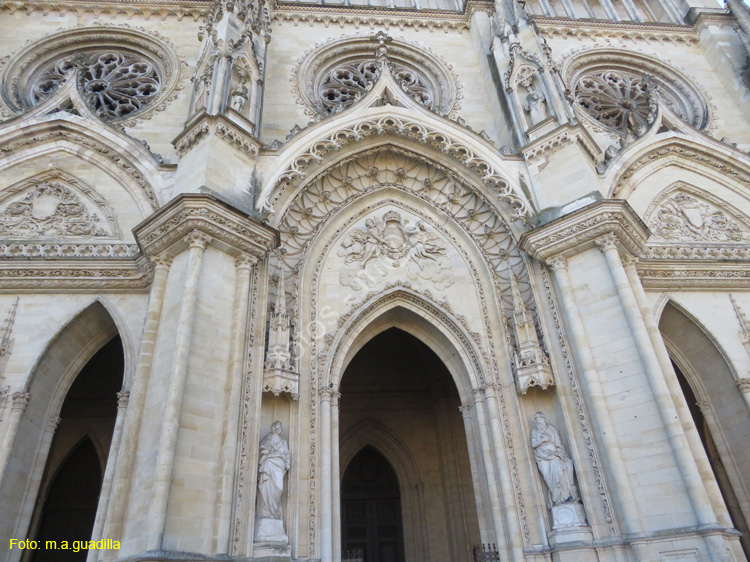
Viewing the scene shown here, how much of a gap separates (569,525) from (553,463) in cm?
88

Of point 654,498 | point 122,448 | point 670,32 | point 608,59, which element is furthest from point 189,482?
point 670,32

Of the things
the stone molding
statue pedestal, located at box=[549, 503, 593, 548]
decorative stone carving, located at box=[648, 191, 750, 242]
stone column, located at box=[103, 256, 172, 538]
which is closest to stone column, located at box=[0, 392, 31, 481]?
stone column, located at box=[103, 256, 172, 538]

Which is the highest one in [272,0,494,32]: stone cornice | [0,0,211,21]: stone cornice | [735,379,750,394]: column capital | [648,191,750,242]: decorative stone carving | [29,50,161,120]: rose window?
[272,0,494,32]: stone cornice

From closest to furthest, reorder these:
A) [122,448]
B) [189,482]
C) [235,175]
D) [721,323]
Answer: [189,482]
[122,448]
[235,175]
[721,323]

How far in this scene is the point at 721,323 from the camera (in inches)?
435

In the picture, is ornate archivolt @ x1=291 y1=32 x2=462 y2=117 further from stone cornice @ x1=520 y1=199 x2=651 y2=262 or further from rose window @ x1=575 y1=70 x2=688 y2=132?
stone cornice @ x1=520 y1=199 x2=651 y2=262

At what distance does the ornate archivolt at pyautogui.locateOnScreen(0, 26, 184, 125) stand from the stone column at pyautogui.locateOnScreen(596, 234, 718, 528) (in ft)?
32.4

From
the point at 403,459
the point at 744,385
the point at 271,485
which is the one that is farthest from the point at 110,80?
the point at 744,385

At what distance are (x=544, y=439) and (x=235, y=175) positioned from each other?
21.9ft

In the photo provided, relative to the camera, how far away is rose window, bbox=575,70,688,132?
1472cm

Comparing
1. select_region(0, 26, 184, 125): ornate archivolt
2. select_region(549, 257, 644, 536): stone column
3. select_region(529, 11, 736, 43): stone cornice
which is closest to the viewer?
select_region(549, 257, 644, 536): stone column

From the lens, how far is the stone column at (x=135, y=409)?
7129mm

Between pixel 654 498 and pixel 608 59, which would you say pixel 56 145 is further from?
pixel 608 59

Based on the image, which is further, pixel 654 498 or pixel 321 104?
pixel 321 104
